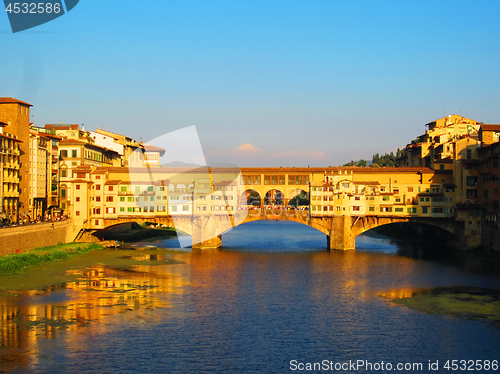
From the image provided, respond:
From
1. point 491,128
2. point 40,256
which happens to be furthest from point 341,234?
point 40,256

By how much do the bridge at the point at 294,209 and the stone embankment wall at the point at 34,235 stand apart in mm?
3893

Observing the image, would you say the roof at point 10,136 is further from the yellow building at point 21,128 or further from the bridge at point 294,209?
the bridge at point 294,209

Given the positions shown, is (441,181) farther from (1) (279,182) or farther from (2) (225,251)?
(2) (225,251)

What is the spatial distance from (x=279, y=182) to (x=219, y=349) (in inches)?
1991

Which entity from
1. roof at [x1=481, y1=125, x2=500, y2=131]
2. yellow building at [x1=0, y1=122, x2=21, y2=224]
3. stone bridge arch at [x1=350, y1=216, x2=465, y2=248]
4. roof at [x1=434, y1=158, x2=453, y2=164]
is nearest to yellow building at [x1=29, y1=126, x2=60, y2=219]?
yellow building at [x1=0, y1=122, x2=21, y2=224]

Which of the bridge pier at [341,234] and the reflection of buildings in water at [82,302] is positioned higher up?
the bridge pier at [341,234]

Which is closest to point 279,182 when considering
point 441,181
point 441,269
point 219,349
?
point 441,181

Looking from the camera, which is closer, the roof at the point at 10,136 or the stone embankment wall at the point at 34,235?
the stone embankment wall at the point at 34,235

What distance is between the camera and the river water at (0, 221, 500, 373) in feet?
97.3

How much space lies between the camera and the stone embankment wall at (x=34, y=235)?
177ft

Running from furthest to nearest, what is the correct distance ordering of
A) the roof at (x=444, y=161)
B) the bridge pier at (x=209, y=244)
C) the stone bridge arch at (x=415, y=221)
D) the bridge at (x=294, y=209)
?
the roof at (x=444, y=161)
the bridge pier at (x=209, y=244)
the bridge at (x=294, y=209)
the stone bridge arch at (x=415, y=221)

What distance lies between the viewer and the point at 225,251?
231ft

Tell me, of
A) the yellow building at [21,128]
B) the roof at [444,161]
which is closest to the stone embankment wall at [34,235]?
the yellow building at [21,128]

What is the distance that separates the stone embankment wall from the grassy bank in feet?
2.68
